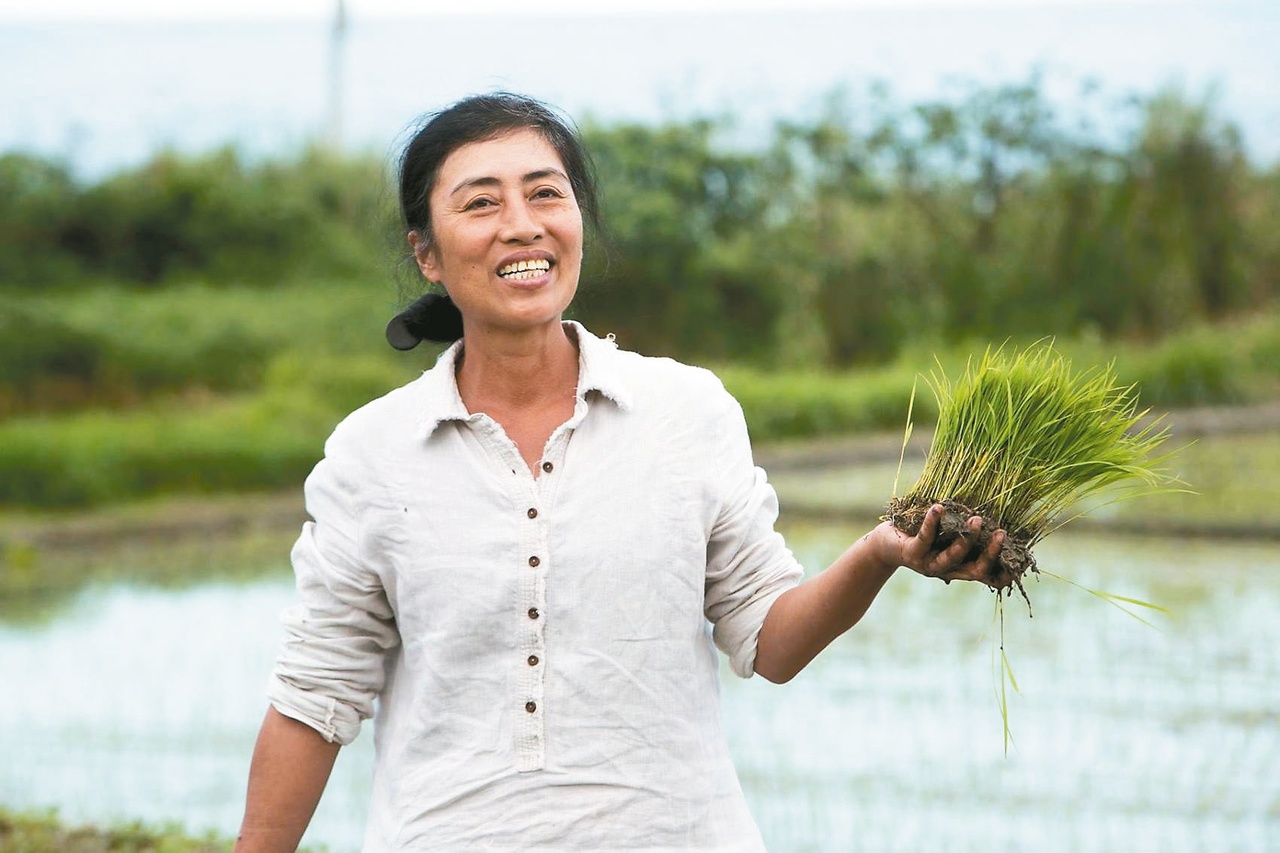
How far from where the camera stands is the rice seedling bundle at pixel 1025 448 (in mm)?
1692

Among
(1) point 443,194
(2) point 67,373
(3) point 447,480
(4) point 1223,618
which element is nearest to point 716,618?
(3) point 447,480

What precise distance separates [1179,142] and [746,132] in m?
3.67

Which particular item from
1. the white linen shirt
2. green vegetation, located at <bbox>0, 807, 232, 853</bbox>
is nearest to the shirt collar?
the white linen shirt

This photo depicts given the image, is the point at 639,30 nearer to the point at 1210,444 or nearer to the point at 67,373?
the point at 67,373

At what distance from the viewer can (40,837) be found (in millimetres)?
3367

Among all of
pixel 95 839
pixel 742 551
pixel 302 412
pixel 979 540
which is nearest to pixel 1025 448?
pixel 979 540

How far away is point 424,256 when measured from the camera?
1941mm

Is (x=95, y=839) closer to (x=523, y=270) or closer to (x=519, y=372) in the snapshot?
(x=519, y=372)

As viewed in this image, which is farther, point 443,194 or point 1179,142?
point 1179,142

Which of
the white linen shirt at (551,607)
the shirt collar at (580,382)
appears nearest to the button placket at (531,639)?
the white linen shirt at (551,607)

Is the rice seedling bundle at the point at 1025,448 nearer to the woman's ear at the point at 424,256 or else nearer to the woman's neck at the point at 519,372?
the woman's neck at the point at 519,372

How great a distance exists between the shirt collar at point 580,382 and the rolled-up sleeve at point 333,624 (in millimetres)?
118

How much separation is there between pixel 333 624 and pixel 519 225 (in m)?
0.50

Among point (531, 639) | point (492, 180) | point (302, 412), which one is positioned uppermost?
point (302, 412)
